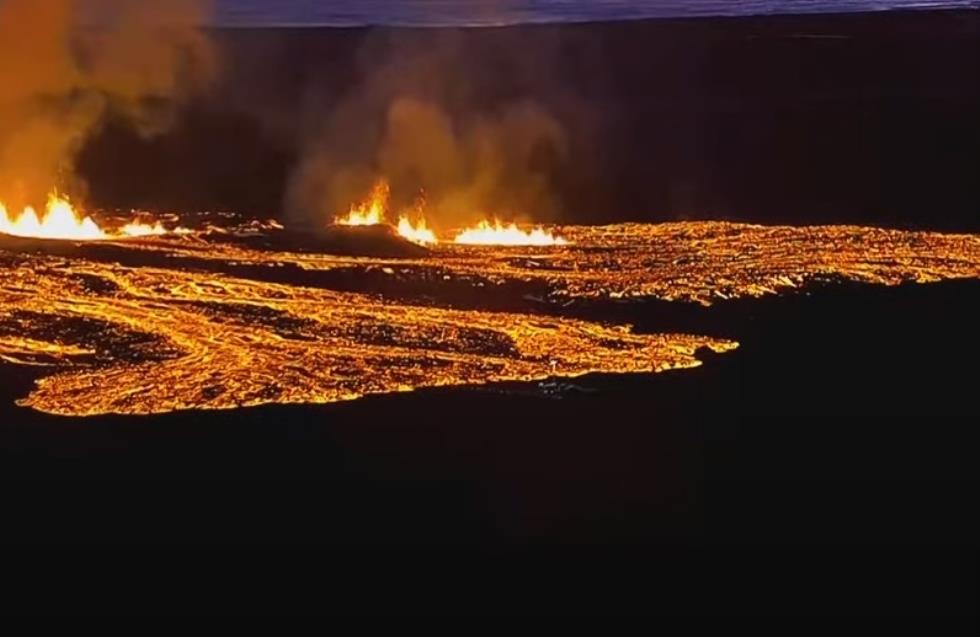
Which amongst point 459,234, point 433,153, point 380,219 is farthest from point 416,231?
point 433,153

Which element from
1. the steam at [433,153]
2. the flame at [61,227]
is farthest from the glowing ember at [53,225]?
the steam at [433,153]

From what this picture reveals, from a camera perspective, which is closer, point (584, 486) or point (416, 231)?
point (584, 486)

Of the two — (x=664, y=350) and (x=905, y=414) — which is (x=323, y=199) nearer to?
(x=664, y=350)

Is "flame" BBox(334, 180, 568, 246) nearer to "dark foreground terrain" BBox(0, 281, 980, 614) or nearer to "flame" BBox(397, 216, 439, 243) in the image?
"flame" BBox(397, 216, 439, 243)

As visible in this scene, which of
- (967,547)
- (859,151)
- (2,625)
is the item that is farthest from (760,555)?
(859,151)

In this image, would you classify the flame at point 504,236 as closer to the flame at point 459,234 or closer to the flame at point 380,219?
the flame at point 459,234

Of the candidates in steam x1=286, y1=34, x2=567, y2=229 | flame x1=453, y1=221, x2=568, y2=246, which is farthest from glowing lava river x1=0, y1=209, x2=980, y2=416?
steam x1=286, y1=34, x2=567, y2=229

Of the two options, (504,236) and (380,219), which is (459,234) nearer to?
(504,236)
